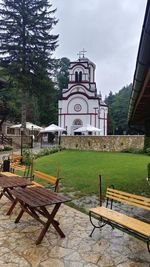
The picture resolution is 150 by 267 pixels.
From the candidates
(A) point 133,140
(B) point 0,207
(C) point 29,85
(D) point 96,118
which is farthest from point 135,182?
(D) point 96,118

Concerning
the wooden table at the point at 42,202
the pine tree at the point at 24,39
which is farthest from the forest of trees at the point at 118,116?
the wooden table at the point at 42,202

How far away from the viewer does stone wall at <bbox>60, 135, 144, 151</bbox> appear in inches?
1028

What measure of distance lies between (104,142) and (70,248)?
22.9m

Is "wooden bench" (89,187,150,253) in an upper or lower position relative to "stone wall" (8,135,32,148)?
lower

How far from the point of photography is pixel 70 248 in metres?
4.69

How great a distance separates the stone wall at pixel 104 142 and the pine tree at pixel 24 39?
541 centimetres

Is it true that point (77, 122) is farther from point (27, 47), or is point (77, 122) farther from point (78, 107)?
point (27, 47)

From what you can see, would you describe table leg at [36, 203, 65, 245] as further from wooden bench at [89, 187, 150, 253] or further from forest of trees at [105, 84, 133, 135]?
forest of trees at [105, 84, 133, 135]

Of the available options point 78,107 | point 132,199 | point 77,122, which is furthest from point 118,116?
point 132,199

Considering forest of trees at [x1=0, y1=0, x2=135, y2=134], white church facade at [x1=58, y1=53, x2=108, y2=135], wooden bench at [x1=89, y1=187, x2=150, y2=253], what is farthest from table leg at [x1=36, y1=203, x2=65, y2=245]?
white church facade at [x1=58, y1=53, x2=108, y2=135]

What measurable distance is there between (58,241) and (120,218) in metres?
1.18

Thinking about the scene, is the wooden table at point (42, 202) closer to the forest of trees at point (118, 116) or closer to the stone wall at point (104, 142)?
the stone wall at point (104, 142)

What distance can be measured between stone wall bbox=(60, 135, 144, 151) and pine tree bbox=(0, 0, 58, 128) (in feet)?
17.7

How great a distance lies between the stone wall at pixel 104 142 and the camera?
2611 centimetres
